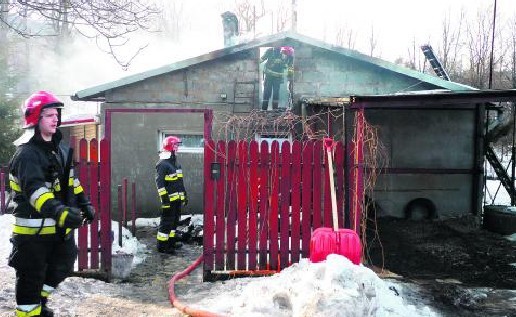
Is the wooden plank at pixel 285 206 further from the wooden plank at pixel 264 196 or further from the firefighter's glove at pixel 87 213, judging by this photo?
the firefighter's glove at pixel 87 213

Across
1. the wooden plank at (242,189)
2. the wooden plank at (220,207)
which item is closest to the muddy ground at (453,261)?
the wooden plank at (242,189)

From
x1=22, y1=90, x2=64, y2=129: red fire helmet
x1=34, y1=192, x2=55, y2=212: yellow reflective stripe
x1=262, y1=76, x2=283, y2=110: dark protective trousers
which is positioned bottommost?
x1=34, y1=192, x2=55, y2=212: yellow reflective stripe

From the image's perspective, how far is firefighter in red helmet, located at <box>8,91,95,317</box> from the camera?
3.68m

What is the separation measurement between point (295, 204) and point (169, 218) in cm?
294

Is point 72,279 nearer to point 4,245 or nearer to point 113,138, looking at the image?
point 4,245

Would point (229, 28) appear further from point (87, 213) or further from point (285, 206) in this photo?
point (87, 213)

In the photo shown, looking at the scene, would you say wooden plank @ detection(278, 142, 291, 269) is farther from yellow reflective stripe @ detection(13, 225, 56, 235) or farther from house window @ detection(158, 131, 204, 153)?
house window @ detection(158, 131, 204, 153)

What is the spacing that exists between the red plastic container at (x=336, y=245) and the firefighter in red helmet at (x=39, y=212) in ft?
7.59

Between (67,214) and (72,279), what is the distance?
89.8 inches

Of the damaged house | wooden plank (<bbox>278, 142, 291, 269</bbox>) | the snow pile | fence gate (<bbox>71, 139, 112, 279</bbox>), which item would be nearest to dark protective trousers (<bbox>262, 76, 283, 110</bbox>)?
the damaged house

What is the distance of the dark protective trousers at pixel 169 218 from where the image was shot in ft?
25.8

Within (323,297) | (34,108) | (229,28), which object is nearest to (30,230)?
(34,108)

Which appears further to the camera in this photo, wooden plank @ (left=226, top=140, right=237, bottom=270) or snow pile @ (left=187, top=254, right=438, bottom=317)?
wooden plank @ (left=226, top=140, right=237, bottom=270)

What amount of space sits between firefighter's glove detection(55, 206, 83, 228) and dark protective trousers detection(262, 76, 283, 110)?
7.68 meters
